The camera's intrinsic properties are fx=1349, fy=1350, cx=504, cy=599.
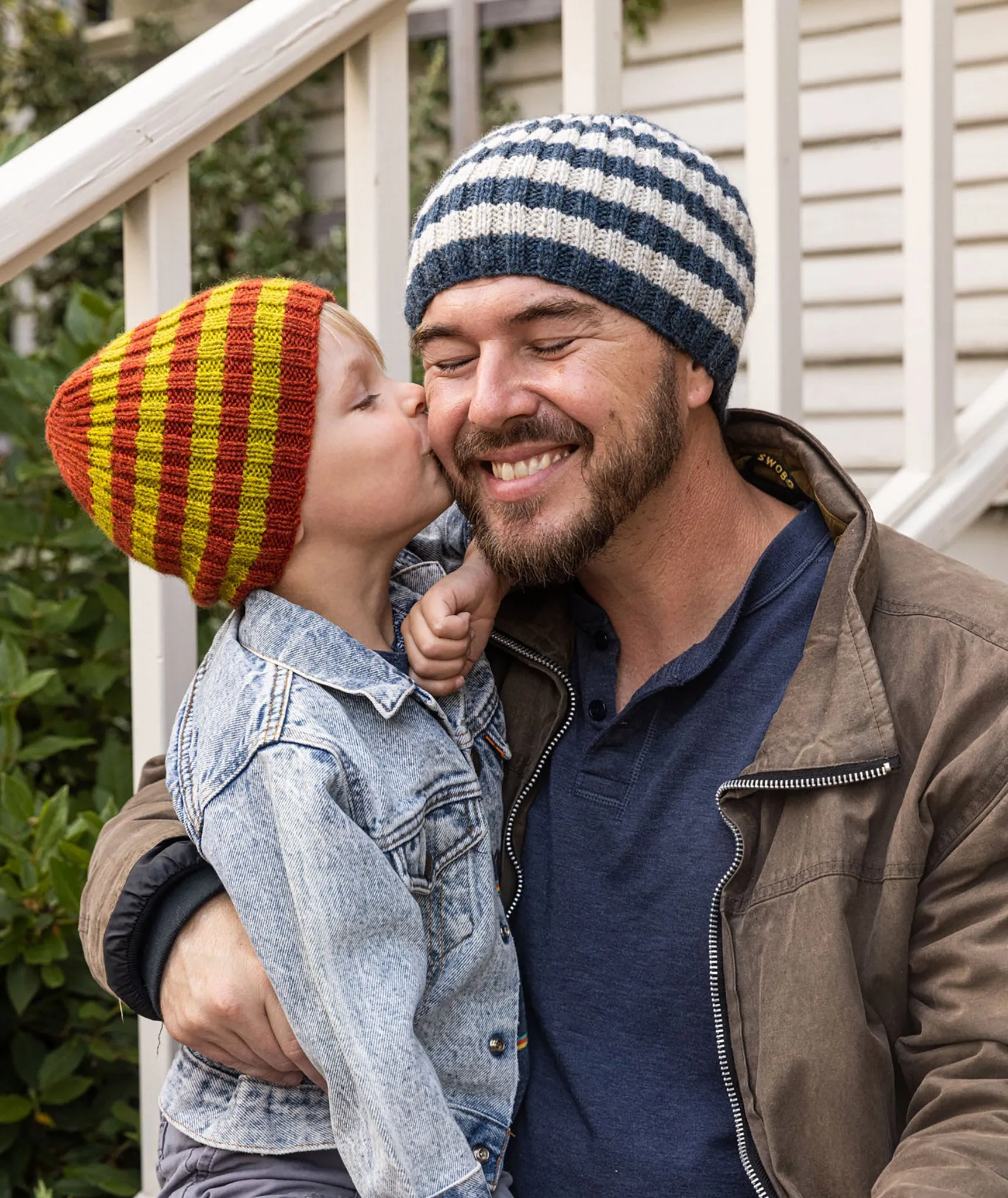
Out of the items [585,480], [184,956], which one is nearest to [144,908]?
[184,956]

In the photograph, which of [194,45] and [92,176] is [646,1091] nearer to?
[92,176]

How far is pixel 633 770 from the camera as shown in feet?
6.29

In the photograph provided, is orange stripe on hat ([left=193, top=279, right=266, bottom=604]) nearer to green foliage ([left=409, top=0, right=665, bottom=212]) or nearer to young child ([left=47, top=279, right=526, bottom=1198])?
young child ([left=47, top=279, right=526, bottom=1198])

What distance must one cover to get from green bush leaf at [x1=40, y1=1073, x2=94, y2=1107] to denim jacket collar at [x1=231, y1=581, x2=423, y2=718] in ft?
3.22

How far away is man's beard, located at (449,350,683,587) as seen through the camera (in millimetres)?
1923

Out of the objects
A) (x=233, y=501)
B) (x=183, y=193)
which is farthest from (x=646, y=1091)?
(x=183, y=193)

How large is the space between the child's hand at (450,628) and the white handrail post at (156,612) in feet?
1.26

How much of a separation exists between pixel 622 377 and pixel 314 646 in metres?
0.59

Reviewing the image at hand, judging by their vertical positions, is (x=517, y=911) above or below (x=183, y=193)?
below

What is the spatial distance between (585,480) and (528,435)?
11 centimetres

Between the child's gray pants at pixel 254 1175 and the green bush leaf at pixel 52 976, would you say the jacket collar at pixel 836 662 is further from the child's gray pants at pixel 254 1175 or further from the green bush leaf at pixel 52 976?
the green bush leaf at pixel 52 976

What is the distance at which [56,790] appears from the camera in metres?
2.76

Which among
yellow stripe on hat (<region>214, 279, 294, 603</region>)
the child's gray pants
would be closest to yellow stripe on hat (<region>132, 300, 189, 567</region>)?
yellow stripe on hat (<region>214, 279, 294, 603</region>)

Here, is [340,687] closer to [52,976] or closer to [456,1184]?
[456,1184]
